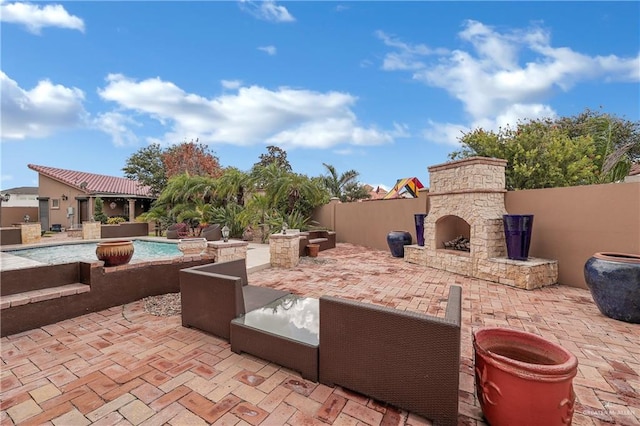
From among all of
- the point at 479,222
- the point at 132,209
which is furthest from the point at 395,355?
the point at 132,209

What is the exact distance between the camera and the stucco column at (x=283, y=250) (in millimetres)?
7324

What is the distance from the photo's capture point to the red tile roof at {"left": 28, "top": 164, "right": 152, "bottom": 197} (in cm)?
1852

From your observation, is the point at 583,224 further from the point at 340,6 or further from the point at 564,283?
the point at 340,6

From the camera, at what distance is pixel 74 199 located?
18.6 metres

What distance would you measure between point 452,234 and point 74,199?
23.2 meters

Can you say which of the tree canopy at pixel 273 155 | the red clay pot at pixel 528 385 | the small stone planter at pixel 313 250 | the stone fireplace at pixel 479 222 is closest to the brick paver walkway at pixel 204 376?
the red clay pot at pixel 528 385

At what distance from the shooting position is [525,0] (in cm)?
662

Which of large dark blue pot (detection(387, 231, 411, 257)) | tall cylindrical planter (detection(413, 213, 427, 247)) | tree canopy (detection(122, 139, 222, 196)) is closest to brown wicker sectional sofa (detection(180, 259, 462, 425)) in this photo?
tall cylindrical planter (detection(413, 213, 427, 247))

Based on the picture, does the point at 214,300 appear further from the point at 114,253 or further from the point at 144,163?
the point at 144,163

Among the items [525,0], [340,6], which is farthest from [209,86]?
[525,0]

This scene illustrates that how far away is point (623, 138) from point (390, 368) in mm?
20607

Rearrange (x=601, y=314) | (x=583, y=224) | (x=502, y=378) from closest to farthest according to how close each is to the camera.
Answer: (x=502, y=378) → (x=601, y=314) → (x=583, y=224)

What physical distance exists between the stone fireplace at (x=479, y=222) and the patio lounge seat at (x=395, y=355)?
439 cm

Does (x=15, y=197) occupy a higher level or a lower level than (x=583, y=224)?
higher
